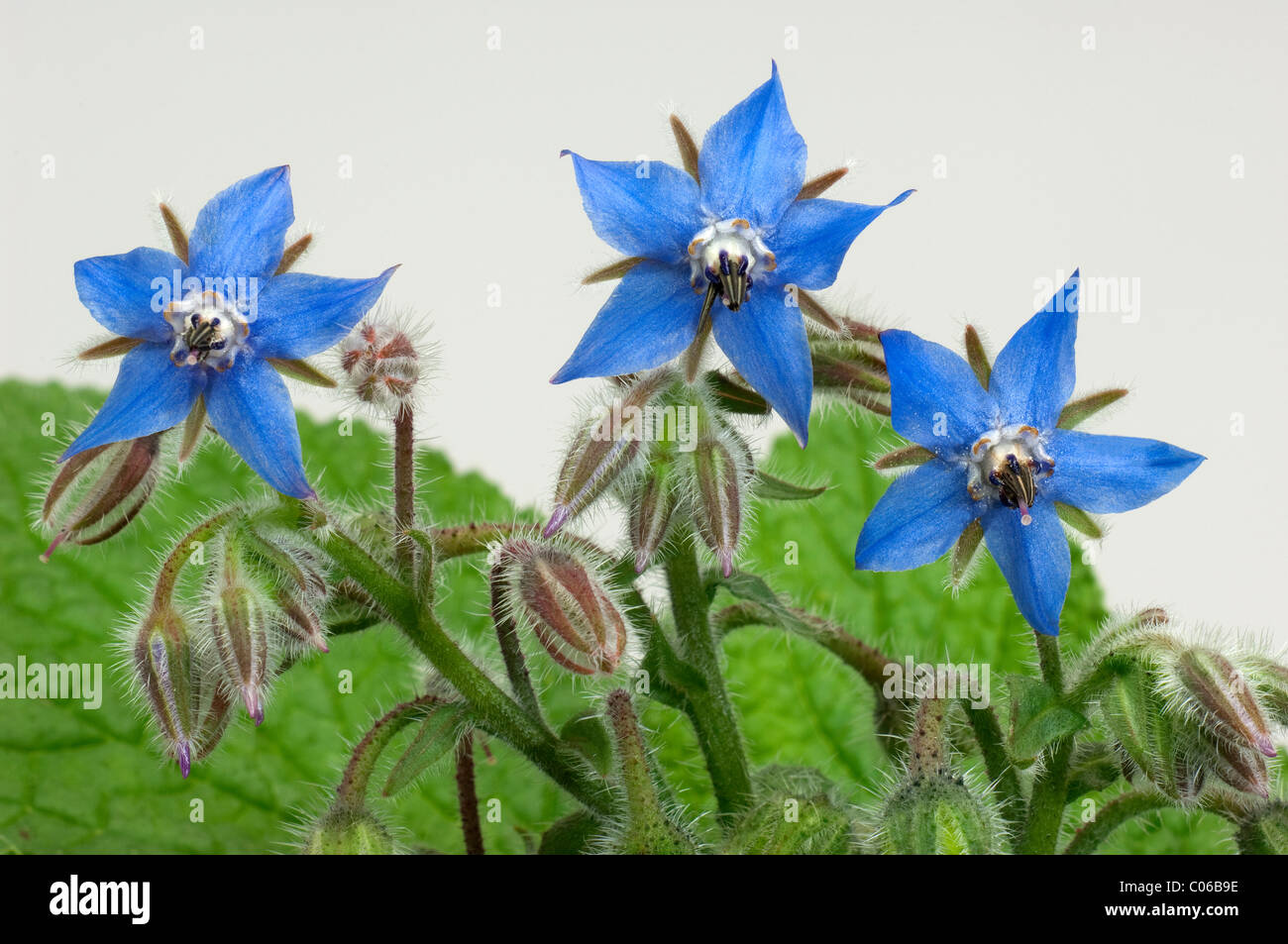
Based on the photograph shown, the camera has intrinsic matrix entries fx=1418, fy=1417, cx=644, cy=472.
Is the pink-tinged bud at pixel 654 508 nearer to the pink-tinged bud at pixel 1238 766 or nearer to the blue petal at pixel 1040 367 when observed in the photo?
the blue petal at pixel 1040 367

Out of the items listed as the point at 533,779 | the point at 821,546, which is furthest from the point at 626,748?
the point at 821,546

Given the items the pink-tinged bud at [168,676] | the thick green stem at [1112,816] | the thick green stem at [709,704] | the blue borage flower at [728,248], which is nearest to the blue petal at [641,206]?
the blue borage flower at [728,248]

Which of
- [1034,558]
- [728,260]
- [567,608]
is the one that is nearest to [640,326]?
[728,260]

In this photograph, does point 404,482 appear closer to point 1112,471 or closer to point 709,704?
point 709,704

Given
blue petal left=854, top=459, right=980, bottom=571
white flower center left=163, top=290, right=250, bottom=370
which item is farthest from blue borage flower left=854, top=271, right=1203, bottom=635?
white flower center left=163, top=290, right=250, bottom=370

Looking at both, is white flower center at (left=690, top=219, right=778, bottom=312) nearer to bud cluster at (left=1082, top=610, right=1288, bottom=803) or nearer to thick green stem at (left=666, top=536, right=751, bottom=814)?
thick green stem at (left=666, top=536, right=751, bottom=814)

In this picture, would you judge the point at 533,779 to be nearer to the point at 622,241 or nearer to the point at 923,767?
the point at 923,767
